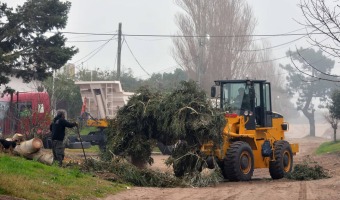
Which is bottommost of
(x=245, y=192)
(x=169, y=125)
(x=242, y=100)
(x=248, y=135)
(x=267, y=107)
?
A: (x=245, y=192)

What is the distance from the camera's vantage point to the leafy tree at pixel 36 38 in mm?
31516

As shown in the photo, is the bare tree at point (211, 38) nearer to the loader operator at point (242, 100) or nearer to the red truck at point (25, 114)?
the red truck at point (25, 114)

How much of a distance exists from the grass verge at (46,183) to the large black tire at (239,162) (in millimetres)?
4029

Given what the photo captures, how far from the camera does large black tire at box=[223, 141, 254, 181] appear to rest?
20562mm

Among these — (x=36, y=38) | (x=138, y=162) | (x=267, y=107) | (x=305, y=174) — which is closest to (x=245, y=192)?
(x=138, y=162)

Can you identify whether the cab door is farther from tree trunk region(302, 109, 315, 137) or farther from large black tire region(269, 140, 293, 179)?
tree trunk region(302, 109, 315, 137)

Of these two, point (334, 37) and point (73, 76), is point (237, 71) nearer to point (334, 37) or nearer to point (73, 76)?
point (73, 76)

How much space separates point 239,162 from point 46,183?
7263 mm

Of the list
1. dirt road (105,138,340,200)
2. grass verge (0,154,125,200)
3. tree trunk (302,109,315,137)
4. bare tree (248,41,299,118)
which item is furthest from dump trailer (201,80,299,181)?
tree trunk (302,109,315,137)

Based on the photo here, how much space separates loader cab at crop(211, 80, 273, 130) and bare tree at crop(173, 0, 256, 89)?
115ft

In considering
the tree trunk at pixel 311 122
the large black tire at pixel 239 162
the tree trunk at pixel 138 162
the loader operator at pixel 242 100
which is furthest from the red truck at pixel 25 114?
the tree trunk at pixel 311 122

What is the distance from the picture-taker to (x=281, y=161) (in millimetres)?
22609

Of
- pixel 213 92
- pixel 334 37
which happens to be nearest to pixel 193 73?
pixel 213 92

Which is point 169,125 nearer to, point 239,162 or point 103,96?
point 239,162
